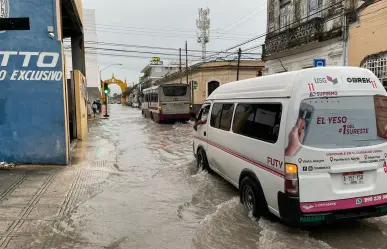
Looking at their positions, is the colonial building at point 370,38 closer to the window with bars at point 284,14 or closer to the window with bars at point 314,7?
the window with bars at point 314,7

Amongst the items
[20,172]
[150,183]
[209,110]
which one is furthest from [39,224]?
[209,110]

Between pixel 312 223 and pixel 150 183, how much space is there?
4183 mm

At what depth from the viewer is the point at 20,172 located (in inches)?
312

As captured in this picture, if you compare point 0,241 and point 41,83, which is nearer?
point 0,241

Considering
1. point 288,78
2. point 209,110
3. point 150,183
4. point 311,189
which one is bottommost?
point 150,183

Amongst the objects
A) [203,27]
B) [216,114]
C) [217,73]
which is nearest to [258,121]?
[216,114]

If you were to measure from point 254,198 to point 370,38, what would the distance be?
1053 centimetres

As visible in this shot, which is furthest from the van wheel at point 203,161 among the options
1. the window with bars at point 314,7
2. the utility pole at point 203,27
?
A: the utility pole at point 203,27

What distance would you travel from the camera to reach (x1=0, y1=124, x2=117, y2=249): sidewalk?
439 centimetres

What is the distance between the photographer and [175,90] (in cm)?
2377

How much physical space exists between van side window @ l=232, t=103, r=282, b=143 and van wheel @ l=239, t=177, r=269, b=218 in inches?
27.9

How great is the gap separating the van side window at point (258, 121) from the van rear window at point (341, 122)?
1.33ft

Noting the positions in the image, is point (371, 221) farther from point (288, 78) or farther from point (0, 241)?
point (0, 241)

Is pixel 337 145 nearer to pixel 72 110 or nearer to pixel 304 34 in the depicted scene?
pixel 72 110
